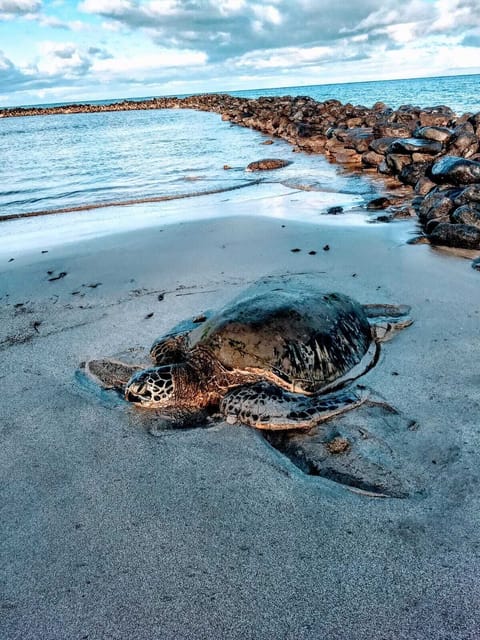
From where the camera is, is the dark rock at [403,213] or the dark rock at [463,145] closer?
the dark rock at [403,213]

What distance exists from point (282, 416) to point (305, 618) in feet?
4.32

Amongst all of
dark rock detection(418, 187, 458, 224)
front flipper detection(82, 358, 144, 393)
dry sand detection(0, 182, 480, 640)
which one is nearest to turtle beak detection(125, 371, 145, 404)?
dry sand detection(0, 182, 480, 640)

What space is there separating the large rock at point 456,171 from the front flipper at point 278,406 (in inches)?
264

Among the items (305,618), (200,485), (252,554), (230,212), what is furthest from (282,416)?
(230,212)

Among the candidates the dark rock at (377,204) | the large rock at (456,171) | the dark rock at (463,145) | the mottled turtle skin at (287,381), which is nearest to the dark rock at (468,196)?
the large rock at (456,171)

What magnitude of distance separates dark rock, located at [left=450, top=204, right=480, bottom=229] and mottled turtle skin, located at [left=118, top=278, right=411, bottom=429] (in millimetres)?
3526

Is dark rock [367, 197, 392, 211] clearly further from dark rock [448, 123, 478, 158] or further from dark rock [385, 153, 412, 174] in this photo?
dark rock [448, 123, 478, 158]

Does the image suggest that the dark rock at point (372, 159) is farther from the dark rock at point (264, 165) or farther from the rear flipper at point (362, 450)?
the rear flipper at point (362, 450)

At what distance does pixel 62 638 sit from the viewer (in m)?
1.77

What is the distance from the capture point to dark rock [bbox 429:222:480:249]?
5.93 meters

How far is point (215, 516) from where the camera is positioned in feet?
7.63

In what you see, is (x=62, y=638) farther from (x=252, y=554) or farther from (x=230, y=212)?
(x=230, y=212)

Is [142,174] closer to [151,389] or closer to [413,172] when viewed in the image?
[413,172]

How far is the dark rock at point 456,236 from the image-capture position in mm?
5934
